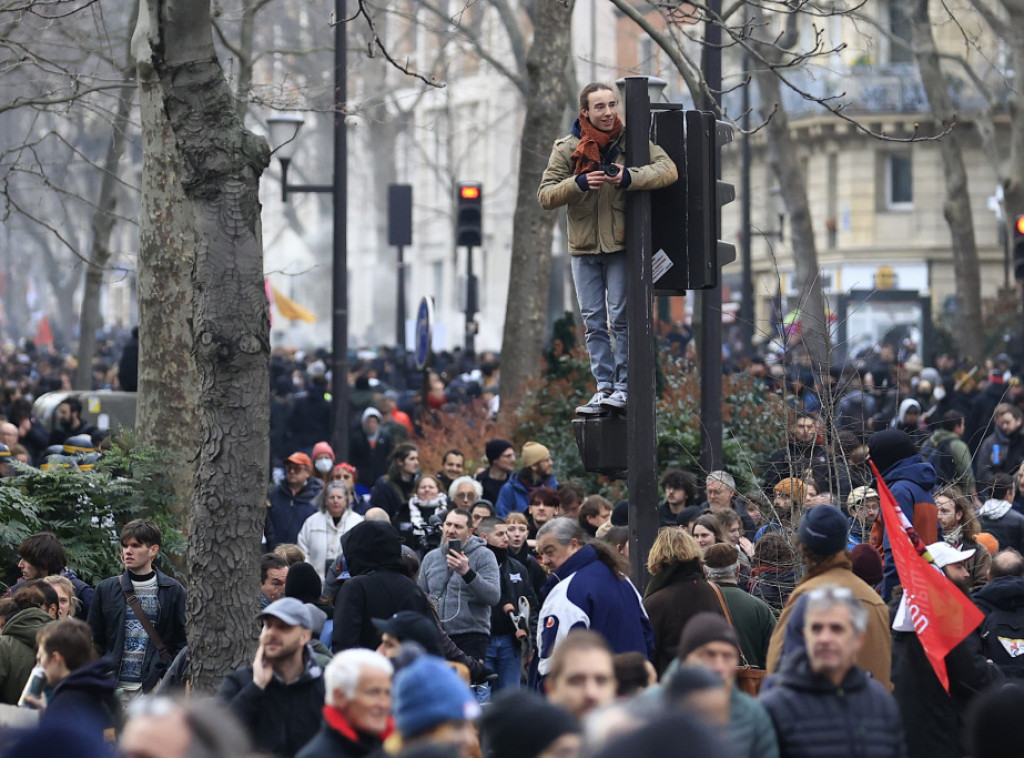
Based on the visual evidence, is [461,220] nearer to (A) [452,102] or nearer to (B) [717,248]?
(B) [717,248]

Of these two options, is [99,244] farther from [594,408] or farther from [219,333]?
[594,408]

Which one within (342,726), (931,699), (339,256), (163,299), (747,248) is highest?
(747,248)

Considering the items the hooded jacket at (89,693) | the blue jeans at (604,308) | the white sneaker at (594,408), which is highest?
the blue jeans at (604,308)

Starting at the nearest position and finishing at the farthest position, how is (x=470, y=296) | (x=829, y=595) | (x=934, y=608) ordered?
(x=829, y=595)
(x=934, y=608)
(x=470, y=296)

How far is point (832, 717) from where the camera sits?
17.3ft

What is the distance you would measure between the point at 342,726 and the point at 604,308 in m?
2.96

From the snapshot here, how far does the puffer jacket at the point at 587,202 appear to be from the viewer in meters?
7.23

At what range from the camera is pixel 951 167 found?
28.2m

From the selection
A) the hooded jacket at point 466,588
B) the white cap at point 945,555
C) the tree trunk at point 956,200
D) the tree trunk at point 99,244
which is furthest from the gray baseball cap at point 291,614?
the tree trunk at point 956,200

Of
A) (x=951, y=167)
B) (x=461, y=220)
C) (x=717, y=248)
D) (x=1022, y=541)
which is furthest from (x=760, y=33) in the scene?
(x=717, y=248)

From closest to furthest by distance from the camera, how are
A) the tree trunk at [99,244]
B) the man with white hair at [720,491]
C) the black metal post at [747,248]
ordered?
the man with white hair at [720,491], the tree trunk at [99,244], the black metal post at [747,248]

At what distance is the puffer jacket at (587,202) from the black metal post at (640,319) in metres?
0.15

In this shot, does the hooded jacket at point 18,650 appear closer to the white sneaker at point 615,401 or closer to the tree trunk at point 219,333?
the tree trunk at point 219,333

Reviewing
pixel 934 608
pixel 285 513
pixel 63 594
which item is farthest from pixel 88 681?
pixel 285 513
